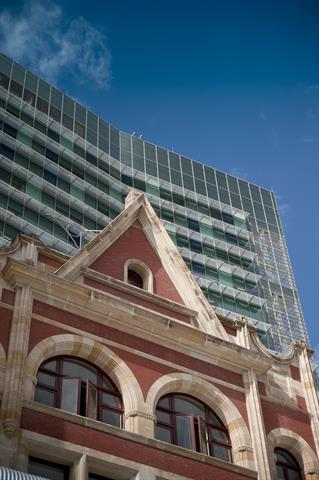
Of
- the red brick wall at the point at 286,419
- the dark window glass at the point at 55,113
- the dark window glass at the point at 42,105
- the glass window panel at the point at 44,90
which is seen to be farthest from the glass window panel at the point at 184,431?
the glass window panel at the point at 44,90

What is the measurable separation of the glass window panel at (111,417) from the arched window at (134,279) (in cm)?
625

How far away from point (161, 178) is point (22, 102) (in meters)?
15.1

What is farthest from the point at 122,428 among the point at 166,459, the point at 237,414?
the point at 237,414

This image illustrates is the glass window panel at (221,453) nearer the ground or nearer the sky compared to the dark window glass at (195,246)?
nearer the ground

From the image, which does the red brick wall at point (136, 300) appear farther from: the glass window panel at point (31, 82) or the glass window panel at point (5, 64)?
the glass window panel at point (31, 82)

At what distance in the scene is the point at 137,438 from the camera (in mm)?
24516

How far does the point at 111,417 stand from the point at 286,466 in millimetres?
6479

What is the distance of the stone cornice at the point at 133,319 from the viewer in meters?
26.6

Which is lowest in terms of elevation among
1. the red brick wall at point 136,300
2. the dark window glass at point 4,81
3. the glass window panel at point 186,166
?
the red brick wall at point 136,300

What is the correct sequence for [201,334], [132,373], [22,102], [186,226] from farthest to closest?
[186,226] → [22,102] → [201,334] → [132,373]

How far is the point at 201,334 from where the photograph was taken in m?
28.8

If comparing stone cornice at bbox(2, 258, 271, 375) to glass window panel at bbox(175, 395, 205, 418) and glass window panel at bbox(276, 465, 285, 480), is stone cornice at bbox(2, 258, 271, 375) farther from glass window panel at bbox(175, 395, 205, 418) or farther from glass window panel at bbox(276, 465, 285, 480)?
glass window panel at bbox(276, 465, 285, 480)

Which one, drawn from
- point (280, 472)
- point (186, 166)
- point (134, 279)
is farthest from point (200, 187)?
point (280, 472)

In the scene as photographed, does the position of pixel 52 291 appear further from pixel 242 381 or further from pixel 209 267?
pixel 209 267
